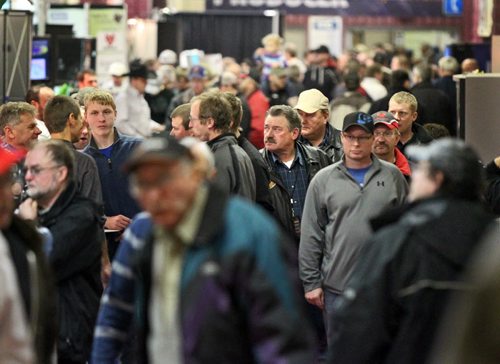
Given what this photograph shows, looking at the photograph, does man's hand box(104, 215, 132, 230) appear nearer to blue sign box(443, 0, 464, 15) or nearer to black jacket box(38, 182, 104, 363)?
black jacket box(38, 182, 104, 363)

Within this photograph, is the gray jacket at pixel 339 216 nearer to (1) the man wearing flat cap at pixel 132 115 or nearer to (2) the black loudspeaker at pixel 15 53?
(2) the black loudspeaker at pixel 15 53

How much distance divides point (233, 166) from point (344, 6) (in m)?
35.3

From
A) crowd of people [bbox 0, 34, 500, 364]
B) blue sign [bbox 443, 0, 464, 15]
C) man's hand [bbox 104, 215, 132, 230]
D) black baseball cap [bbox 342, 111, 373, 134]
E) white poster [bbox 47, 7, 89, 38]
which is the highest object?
blue sign [bbox 443, 0, 464, 15]

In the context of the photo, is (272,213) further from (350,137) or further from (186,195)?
(186,195)

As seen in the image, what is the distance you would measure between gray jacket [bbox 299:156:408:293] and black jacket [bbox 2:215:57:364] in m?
3.00

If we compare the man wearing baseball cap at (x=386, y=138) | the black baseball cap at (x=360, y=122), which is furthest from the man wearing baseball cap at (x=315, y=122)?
the black baseball cap at (x=360, y=122)

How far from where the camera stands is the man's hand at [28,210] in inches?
273

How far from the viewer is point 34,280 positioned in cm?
559

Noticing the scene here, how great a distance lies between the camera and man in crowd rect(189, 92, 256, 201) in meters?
8.91

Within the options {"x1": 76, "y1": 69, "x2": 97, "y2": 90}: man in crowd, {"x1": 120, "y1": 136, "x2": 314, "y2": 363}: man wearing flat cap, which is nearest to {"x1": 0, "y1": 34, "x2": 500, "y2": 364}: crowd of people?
{"x1": 120, "y1": 136, "x2": 314, "y2": 363}: man wearing flat cap

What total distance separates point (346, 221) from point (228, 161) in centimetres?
95

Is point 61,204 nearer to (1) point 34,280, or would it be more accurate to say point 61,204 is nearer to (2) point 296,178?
(1) point 34,280

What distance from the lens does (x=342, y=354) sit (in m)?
5.55

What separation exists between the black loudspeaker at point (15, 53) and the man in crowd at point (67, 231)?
6706 millimetres
